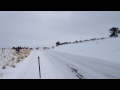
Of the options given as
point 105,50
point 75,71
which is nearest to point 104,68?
point 75,71

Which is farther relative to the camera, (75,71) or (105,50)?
(105,50)

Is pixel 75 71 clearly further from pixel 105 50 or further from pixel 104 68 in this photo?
pixel 105 50

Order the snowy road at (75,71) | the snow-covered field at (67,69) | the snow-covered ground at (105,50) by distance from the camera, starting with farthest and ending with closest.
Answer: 1. the snow-covered ground at (105,50)
2. the snow-covered field at (67,69)
3. the snowy road at (75,71)

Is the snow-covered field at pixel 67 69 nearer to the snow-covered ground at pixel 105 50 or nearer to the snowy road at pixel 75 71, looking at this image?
the snowy road at pixel 75 71

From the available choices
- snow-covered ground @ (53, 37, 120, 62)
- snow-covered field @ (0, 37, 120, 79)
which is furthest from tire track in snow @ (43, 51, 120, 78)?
snow-covered ground @ (53, 37, 120, 62)

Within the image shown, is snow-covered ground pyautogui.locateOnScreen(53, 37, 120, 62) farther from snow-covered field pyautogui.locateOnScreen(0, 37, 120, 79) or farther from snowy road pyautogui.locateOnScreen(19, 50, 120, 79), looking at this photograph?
snowy road pyautogui.locateOnScreen(19, 50, 120, 79)

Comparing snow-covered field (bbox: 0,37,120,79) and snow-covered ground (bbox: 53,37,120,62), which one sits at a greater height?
snow-covered ground (bbox: 53,37,120,62)

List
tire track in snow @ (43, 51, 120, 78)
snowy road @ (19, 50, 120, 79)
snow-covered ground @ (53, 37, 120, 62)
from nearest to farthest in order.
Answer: snowy road @ (19, 50, 120, 79) → tire track in snow @ (43, 51, 120, 78) → snow-covered ground @ (53, 37, 120, 62)

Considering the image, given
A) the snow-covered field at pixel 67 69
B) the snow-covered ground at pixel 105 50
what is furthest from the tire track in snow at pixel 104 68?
the snow-covered ground at pixel 105 50

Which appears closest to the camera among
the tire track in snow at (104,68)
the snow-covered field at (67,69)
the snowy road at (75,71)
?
the snowy road at (75,71)

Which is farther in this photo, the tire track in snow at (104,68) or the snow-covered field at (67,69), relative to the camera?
the tire track in snow at (104,68)

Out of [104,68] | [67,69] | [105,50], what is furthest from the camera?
[105,50]
